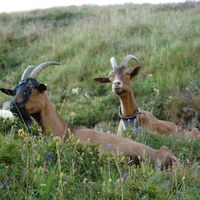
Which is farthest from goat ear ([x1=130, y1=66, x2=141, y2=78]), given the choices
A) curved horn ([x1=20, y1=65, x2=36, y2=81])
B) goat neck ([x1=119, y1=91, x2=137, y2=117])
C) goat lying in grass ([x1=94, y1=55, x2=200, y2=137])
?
curved horn ([x1=20, y1=65, x2=36, y2=81])

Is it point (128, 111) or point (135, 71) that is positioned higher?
point (135, 71)

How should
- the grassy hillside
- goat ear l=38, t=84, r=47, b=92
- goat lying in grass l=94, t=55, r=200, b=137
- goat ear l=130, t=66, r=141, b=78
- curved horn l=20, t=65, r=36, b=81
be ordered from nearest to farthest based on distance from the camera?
the grassy hillside < goat ear l=38, t=84, r=47, b=92 < curved horn l=20, t=65, r=36, b=81 < goat lying in grass l=94, t=55, r=200, b=137 < goat ear l=130, t=66, r=141, b=78

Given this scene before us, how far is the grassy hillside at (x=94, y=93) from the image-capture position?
147 inches

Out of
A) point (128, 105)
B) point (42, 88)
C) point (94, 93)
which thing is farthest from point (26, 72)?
point (94, 93)

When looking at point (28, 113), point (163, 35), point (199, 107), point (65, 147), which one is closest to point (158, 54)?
point (163, 35)

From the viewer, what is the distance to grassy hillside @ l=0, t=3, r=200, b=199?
374 centimetres

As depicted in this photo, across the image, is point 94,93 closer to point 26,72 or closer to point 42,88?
point 26,72

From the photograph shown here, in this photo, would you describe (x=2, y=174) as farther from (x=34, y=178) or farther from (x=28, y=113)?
(x=28, y=113)

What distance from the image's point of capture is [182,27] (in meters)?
16.4

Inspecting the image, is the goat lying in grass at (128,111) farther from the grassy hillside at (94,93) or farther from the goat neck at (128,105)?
the grassy hillside at (94,93)

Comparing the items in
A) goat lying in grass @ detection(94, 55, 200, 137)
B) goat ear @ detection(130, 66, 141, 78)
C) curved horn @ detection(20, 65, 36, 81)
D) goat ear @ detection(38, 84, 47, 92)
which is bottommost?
goat lying in grass @ detection(94, 55, 200, 137)

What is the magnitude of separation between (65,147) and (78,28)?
14798 mm

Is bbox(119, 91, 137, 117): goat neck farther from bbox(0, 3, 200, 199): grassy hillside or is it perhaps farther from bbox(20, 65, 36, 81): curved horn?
bbox(20, 65, 36, 81): curved horn

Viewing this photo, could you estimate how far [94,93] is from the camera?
43.0ft
